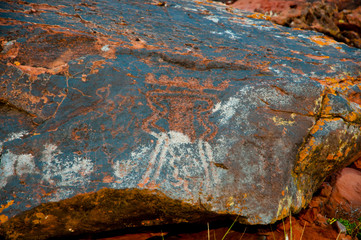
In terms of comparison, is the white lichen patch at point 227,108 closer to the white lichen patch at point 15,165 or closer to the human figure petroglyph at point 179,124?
the human figure petroglyph at point 179,124

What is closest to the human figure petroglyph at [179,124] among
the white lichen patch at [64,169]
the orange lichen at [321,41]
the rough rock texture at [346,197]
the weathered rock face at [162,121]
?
the weathered rock face at [162,121]

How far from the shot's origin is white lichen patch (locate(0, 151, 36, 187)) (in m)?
1.64

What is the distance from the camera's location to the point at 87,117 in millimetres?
1843

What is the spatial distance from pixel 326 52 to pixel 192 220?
2.47 meters

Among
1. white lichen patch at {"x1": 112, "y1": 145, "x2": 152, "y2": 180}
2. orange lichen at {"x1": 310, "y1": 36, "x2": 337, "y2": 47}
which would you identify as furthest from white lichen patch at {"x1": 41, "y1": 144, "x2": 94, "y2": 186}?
orange lichen at {"x1": 310, "y1": 36, "x2": 337, "y2": 47}

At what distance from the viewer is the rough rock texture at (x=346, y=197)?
7.43 feet

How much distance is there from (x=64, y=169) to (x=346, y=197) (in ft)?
8.10

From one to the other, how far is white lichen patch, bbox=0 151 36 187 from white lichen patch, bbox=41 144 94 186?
0.09 m

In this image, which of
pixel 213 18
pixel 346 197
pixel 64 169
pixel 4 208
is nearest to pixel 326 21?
pixel 213 18

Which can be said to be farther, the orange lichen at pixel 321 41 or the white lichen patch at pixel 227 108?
the orange lichen at pixel 321 41

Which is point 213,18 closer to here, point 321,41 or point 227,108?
point 321,41

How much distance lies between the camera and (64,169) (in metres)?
1.67

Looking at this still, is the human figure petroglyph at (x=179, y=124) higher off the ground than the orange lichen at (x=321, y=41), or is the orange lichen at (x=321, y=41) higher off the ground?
the orange lichen at (x=321, y=41)

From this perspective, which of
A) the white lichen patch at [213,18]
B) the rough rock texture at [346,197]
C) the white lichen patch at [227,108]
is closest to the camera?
the white lichen patch at [227,108]
